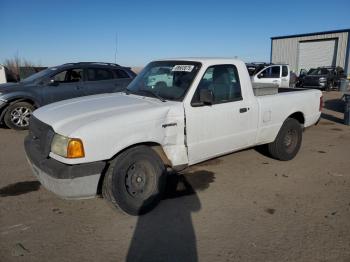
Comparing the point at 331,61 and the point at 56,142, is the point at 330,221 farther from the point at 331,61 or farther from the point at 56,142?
the point at 331,61

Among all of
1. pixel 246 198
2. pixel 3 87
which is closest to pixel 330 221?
pixel 246 198

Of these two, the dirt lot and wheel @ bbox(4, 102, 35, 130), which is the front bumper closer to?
the dirt lot

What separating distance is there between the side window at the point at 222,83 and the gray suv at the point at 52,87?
167 inches

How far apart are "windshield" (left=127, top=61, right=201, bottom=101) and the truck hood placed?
0.66 ft

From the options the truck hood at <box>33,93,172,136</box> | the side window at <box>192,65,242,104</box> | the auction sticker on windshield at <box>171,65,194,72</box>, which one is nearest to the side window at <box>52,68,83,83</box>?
the truck hood at <box>33,93,172,136</box>

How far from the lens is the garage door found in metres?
28.4

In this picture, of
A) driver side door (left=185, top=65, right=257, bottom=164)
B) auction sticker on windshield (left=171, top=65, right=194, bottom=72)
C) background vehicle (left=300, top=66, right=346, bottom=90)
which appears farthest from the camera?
background vehicle (left=300, top=66, right=346, bottom=90)

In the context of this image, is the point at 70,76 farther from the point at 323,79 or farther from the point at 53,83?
the point at 323,79

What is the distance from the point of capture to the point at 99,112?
3697mm

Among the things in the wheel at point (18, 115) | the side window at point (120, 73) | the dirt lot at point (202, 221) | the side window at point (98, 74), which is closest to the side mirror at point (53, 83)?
the wheel at point (18, 115)

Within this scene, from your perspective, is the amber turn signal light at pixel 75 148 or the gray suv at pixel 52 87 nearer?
the amber turn signal light at pixel 75 148

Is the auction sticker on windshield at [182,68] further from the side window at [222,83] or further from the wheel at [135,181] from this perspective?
the wheel at [135,181]

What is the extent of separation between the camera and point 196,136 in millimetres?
4141

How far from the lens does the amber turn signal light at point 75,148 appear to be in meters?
3.21
